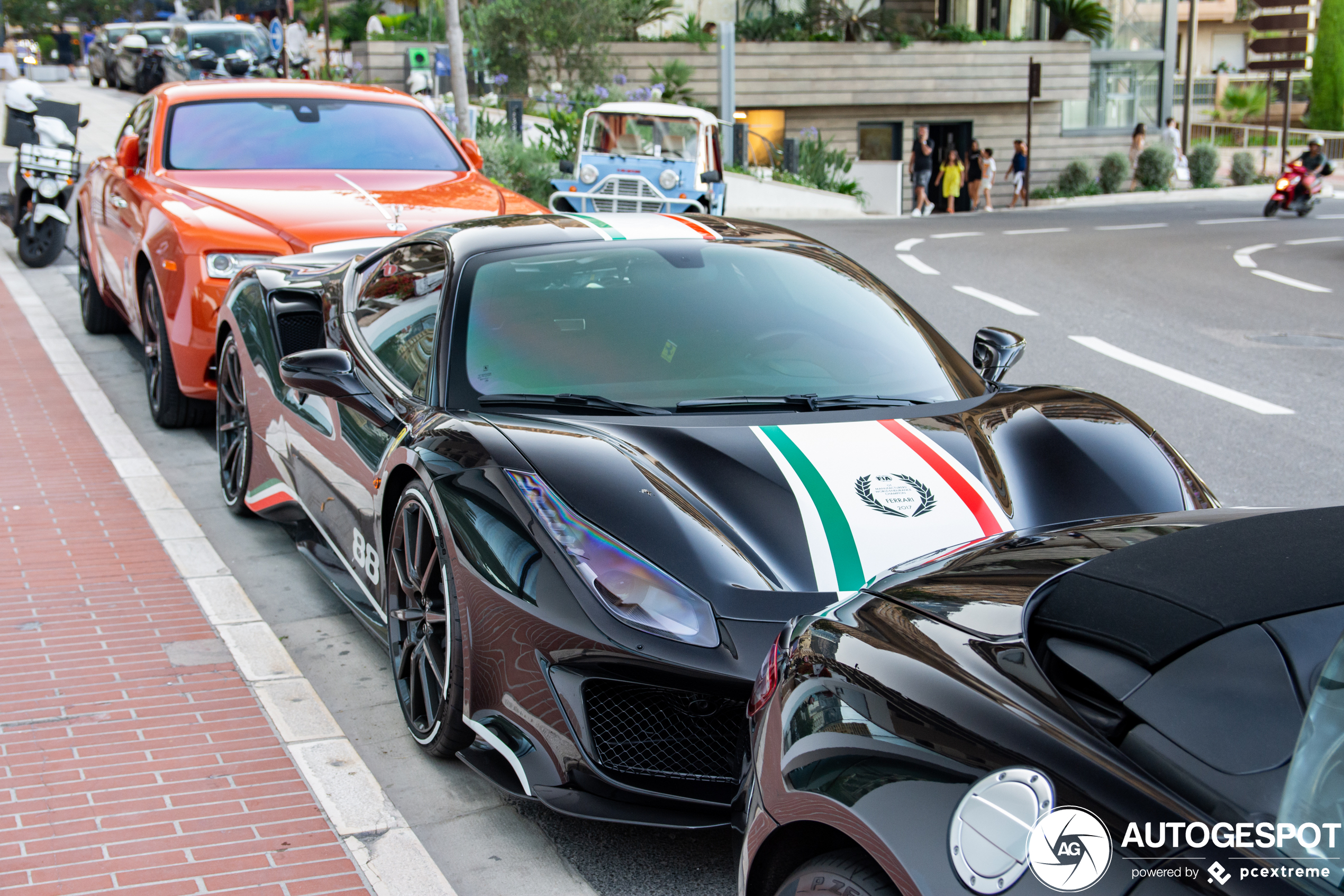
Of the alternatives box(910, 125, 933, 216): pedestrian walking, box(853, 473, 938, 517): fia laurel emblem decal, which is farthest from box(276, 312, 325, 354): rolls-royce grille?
box(910, 125, 933, 216): pedestrian walking

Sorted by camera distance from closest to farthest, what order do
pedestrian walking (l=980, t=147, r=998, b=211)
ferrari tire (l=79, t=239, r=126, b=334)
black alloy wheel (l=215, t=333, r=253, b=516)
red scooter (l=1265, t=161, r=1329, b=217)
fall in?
black alloy wheel (l=215, t=333, r=253, b=516), ferrari tire (l=79, t=239, r=126, b=334), red scooter (l=1265, t=161, r=1329, b=217), pedestrian walking (l=980, t=147, r=998, b=211)

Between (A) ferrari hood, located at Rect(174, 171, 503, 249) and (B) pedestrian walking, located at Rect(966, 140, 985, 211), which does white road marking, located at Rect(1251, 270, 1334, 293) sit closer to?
(A) ferrari hood, located at Rect(174, 171, 503, 249)

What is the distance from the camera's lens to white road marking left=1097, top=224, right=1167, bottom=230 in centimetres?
2278

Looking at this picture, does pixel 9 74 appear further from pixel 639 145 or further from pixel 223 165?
pixel 223 165

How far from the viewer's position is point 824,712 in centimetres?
208

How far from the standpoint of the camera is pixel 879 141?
138ft

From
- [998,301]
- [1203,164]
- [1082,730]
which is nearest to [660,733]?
[1082,730]

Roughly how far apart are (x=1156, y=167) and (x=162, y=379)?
38.2m

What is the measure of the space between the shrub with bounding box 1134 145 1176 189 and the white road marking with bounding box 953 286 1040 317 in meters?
29.3

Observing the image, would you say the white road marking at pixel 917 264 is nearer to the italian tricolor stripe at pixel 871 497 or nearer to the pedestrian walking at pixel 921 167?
the italian tricolor stripe at pixel 871 497

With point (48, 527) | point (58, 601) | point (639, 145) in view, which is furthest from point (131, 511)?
point (639, 145)

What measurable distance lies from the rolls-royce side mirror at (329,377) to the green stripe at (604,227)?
950 millimetres

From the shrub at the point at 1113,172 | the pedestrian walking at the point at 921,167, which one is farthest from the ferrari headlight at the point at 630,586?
A: the shrub at the point at 1113,172

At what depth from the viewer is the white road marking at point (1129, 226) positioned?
2278 cm
